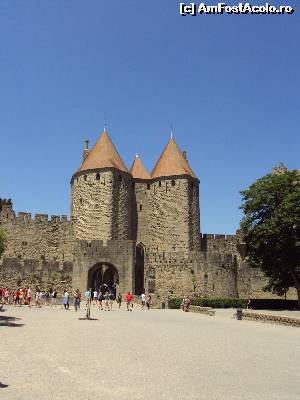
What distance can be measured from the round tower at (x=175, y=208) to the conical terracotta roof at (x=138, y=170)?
1.48 metres

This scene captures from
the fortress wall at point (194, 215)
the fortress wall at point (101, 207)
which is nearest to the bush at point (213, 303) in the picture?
the fortress wall at point (194, 215)

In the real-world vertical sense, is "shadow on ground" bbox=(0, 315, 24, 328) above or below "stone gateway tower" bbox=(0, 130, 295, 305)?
below

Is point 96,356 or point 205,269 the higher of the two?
point 205,269

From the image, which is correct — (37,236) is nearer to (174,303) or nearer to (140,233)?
(140,233)

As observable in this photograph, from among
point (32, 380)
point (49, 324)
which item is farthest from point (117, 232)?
point (32, 380)

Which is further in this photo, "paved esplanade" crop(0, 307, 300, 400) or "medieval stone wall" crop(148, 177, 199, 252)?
"medieval stone wall" crop(148, 177, 199, 252)

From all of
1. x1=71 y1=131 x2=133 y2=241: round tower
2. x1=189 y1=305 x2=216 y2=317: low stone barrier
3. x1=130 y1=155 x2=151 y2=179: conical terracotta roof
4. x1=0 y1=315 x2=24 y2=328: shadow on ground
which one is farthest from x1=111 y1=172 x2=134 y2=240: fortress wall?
x1=0 y1=315 x2=24 y2=328: shadow on ground

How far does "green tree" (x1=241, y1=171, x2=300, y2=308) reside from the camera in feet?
96.0

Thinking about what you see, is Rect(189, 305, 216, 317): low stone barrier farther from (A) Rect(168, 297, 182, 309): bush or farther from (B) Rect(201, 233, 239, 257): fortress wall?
(B) Rect(201, 233, 239, 257): fortress wall

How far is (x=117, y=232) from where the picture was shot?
4116cm

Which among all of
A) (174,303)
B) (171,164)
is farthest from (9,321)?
(171,164)

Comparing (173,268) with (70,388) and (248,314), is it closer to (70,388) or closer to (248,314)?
(248,314)

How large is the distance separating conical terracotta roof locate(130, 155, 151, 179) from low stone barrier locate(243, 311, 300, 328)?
25512mm

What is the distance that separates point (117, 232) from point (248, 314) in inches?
783
